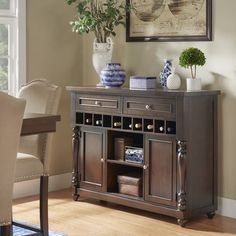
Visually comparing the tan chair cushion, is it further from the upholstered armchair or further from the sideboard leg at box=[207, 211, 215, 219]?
the sideboard leg at box=[207, 211, 215, 219]

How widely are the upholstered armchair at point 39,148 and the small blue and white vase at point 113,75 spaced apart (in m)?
0.88

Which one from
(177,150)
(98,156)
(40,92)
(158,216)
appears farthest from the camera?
(98,156)

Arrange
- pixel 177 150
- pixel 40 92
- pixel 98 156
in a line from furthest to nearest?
pixel 98 156 → pixel 177 150 → pixel 40 92

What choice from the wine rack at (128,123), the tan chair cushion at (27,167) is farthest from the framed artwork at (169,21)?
the tan chair cushion at (27,167)

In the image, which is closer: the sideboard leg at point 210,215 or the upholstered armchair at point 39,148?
the upholstered armchair at point 39,148

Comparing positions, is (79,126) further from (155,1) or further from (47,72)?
(155,1)

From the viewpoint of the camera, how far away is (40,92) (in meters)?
3.82

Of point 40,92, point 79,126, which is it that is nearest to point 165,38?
point 79,126

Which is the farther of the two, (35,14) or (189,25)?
(35,14)

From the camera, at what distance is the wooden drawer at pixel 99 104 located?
4.43 metres

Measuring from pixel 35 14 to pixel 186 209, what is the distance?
2.25 m

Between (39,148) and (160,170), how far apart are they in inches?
40.4

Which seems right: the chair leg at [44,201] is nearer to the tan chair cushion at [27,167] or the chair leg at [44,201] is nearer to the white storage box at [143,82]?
the tan chair cushion at [27,167]

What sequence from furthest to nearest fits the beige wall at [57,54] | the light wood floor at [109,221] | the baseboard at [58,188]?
the beige wall at [57,54]
the baseboard at [58,188]
the light wood floor at [109,221]
